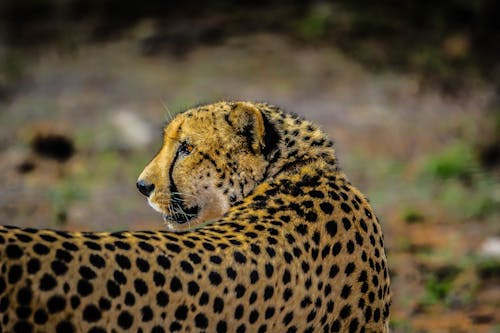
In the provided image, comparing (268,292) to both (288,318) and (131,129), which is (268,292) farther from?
(131,129)

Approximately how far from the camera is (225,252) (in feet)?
10.6

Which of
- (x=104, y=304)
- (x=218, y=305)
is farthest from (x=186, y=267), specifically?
(x=104, y=304)

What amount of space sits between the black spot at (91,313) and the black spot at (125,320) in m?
0.07

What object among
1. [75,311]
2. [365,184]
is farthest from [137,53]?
[75,311]

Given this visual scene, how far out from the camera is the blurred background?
8492mm

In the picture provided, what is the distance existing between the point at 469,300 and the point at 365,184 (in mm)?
3659

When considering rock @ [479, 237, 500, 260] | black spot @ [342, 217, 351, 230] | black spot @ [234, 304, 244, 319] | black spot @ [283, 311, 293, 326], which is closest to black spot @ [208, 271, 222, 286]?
black spot @ [234, 304, 244, 319]

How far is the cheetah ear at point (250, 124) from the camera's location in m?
3.82

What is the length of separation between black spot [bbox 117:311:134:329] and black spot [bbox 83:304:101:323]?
0.24 feet

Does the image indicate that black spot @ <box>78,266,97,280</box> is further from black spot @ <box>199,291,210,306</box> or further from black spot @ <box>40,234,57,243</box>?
black spot @ <box>199,291,210,306</box>

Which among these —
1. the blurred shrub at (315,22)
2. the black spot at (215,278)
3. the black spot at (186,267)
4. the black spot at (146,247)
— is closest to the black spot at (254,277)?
the black spot at (215,278)

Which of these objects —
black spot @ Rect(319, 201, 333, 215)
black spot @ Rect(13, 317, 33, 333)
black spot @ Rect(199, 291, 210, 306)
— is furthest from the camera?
black spot @ Rect(319, 201, 333, 215)

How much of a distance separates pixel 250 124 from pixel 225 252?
780 millimetres

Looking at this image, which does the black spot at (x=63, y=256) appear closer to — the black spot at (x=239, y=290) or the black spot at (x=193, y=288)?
the black spot at (x=193, y=288)
